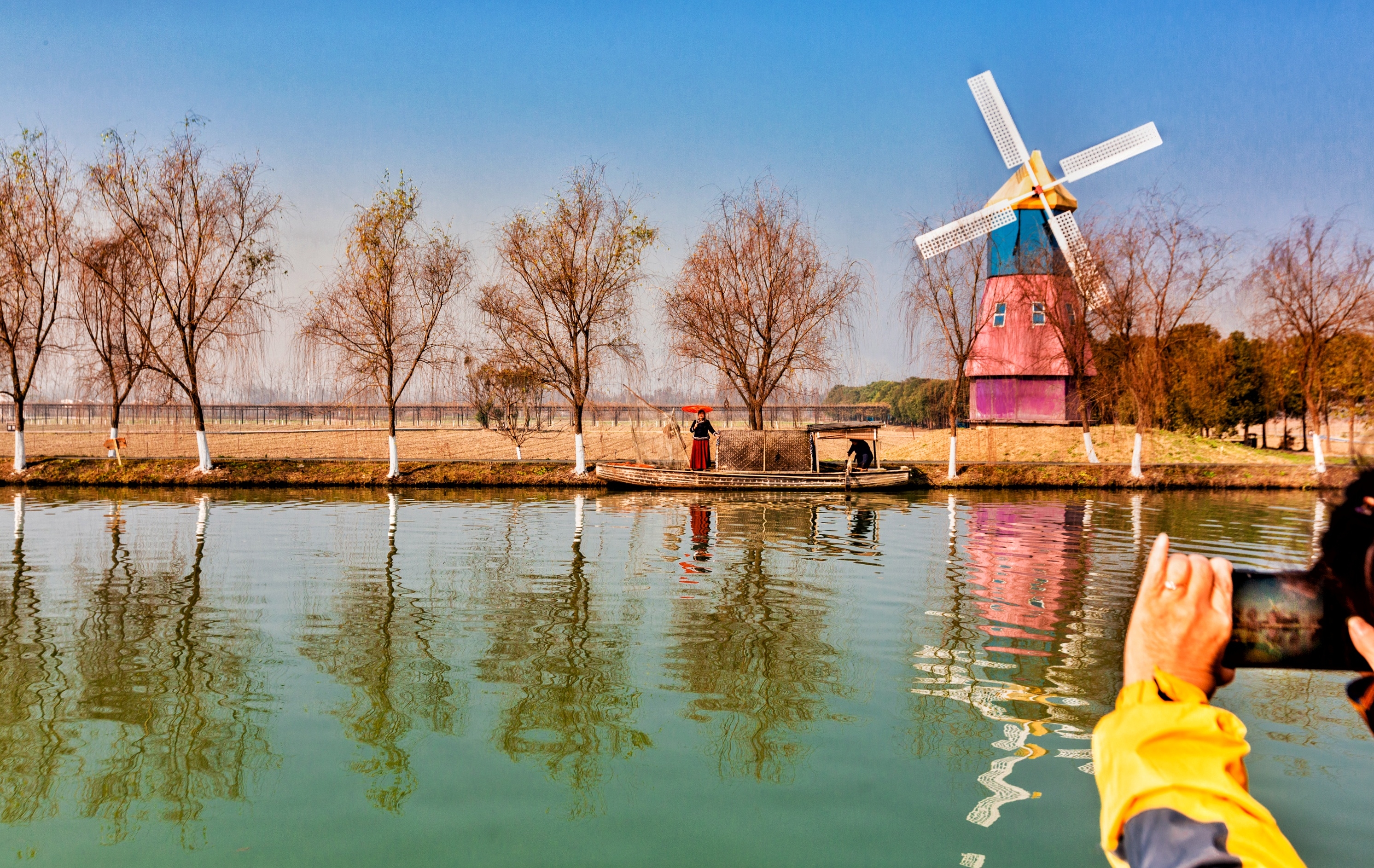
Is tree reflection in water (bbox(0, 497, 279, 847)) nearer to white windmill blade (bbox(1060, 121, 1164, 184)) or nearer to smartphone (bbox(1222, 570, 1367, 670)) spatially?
smartphone (bbox(1222, 570, 1367, 670))

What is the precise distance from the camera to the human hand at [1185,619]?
1258 millimetres

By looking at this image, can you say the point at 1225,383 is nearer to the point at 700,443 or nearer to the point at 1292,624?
the point at 700,443

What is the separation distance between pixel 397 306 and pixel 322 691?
1164 inches

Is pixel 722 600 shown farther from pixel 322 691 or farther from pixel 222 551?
pixel 222 551

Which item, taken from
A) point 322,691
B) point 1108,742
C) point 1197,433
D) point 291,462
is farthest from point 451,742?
point 1197,433

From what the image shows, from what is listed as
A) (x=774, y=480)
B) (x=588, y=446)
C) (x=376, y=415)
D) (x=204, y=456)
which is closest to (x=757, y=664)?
(x=774, y=480)

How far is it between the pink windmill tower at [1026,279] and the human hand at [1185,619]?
3955 centimetres

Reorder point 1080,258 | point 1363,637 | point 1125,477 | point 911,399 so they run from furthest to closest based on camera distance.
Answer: point 911,399, point 1080,258, point 1125,477, point 1363,637

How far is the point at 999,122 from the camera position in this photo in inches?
1690

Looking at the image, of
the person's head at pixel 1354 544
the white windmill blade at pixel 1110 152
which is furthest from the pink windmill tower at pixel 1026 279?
the person's head at pixel 1354 544

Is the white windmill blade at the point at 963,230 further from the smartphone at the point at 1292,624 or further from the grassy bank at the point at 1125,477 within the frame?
the smartphone at the point at 1292,624

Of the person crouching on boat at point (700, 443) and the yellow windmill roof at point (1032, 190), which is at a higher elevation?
the yellow windmill roof at point (1032, 190)

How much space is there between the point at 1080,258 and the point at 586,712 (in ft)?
119

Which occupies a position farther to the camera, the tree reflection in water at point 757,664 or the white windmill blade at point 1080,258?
the white windmill blade at point 1080,258
